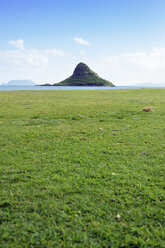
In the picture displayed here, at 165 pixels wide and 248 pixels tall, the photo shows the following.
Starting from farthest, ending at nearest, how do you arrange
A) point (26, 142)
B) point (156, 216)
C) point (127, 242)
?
point (26, 142) < point (156, 216) < point (127, 242)

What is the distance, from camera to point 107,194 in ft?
13.0

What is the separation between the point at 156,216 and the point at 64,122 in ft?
26.4

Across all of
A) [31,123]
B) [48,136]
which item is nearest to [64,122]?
[31,123]

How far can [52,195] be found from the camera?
13.1 ft

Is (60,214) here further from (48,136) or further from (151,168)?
(48,136)

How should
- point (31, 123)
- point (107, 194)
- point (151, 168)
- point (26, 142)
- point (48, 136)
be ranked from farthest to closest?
point (31, 123), point (48, 136), point (26, 142), point (151, 168), point (107, 194)

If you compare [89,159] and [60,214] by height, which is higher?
[89,159]

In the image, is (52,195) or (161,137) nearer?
(52,195)

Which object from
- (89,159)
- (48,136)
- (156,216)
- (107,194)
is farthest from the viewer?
(48,136)

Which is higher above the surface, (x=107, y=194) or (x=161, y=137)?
(x=161, y=137)

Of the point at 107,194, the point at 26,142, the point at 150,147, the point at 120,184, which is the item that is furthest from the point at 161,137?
the point at 26,142

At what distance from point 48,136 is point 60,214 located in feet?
16.0

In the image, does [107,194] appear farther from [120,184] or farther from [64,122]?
[64,122]

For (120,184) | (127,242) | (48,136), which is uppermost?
(48,136)
